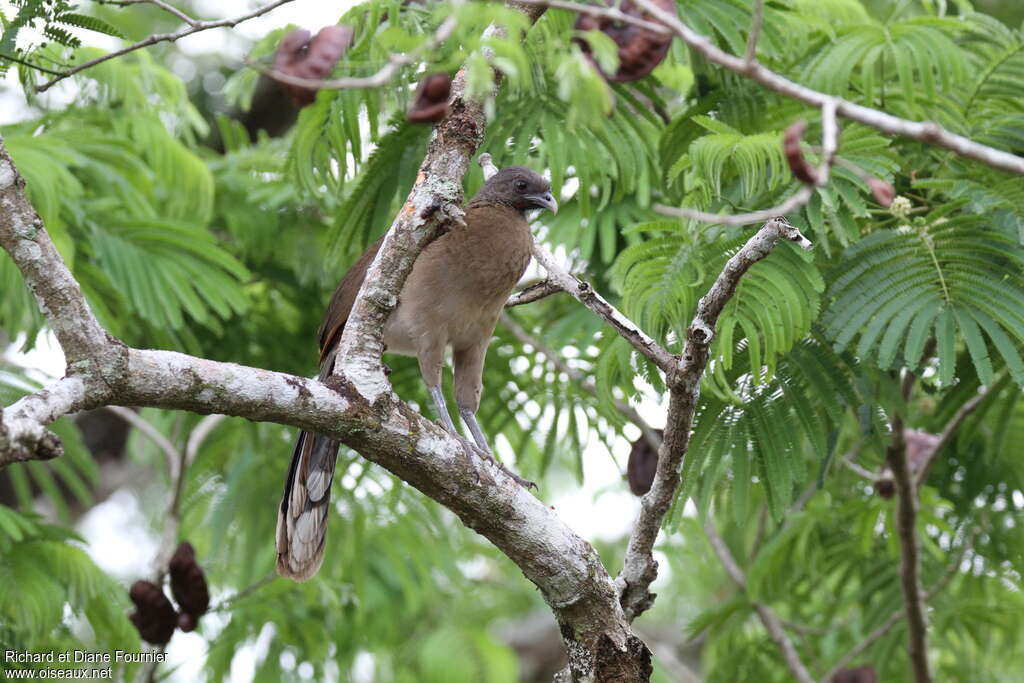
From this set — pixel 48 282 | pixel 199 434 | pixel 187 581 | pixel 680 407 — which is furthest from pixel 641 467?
pixel 199 434

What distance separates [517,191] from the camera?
15.5 feet

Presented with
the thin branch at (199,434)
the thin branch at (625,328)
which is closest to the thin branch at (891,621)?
the thin branch at (625,328)

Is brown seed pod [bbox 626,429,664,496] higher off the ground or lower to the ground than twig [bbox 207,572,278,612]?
lower

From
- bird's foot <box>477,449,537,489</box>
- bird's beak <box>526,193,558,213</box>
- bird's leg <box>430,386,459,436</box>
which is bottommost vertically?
bird's foot <box>477,449,537,489</box>

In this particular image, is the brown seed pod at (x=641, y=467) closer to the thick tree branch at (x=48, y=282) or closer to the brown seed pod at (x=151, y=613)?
the brown seed pod at (x=151, y=613)

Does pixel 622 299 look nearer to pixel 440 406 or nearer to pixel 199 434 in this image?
pixel 440 406

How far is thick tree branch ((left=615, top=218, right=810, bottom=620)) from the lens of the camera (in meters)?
3.21

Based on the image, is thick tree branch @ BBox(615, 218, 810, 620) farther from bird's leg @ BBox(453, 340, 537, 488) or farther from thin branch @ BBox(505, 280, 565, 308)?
bird's leg @ BBox(453, 340, 537, 488)

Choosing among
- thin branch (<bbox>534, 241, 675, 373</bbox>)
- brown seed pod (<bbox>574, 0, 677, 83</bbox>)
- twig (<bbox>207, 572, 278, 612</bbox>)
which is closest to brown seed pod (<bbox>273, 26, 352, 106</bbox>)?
brown seed pod (<bbox>574, 0, 677, 83</bbox>)

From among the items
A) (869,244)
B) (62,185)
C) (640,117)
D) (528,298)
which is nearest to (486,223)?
(528,298)

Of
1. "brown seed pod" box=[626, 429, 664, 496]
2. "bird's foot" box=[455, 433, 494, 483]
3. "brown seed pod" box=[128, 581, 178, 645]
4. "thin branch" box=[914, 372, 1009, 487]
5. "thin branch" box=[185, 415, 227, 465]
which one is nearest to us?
"bird's foot" box=[455, 433, 494, 483]

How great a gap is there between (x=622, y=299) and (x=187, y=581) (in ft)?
7.75

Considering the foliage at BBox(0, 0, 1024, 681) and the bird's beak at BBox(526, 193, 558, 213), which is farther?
the bird's beak at BBox(526, 193, 558, 213)

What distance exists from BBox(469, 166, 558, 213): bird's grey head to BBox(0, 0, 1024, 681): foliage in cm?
9
